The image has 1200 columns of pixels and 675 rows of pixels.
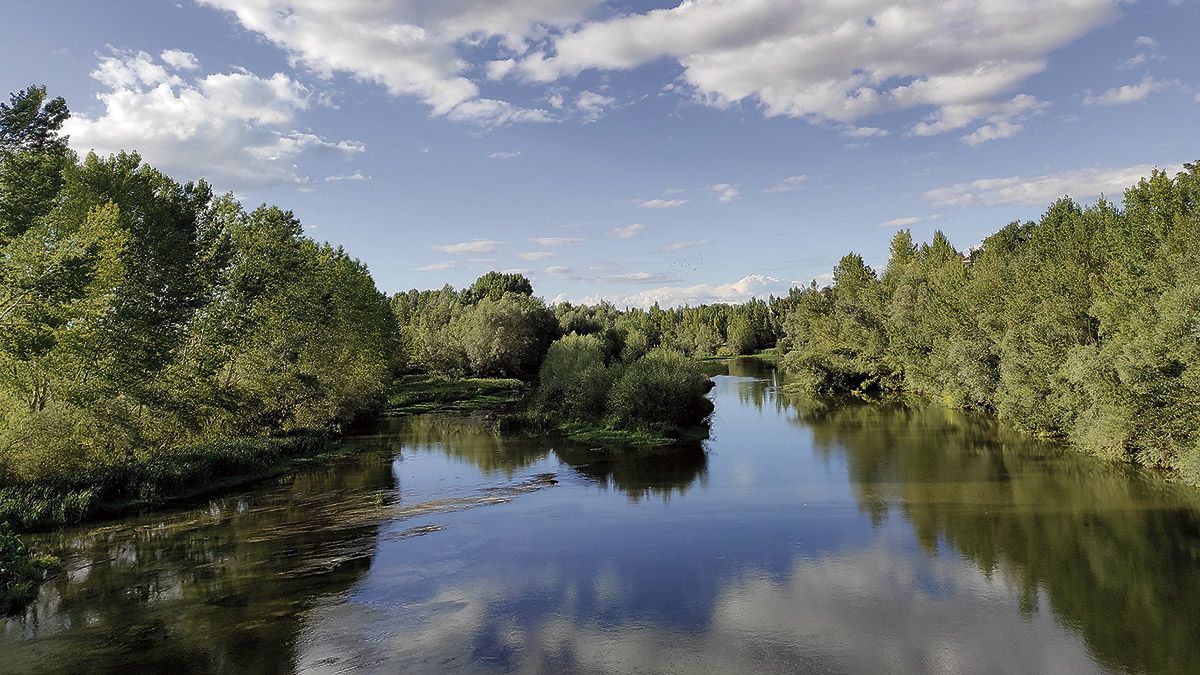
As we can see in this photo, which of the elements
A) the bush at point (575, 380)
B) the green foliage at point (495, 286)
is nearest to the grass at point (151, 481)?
the bush at point (575, 380)

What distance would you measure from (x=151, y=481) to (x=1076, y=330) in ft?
149

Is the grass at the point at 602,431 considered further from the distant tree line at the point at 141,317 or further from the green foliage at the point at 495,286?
the green foliage at the point at 495,286

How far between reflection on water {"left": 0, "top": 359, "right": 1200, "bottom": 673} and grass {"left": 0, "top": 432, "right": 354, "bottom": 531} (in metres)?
1.57

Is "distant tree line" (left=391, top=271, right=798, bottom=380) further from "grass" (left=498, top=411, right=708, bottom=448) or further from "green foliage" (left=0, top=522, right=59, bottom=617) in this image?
"green foliage" (left=0, top=522, right=59, bottom=617)

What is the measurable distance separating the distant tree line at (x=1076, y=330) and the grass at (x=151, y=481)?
37850 mm

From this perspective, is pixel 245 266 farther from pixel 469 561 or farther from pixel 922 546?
pixel 922 546

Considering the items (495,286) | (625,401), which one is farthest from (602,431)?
(495,286)

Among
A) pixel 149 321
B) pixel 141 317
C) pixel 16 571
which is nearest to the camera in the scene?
pixel 16 571

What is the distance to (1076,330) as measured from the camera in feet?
122

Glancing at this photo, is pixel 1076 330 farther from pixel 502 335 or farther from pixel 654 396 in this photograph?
pixel 502 335

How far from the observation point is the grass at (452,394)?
200ft

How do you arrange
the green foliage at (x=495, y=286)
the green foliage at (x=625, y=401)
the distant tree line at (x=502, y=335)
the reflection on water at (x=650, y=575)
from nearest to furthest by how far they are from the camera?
1. the reflection on water at (x=650, y=575)
2. the green foliage at (x=625, y=401)
3. the distant tree line at (x=502, y=335)
4. the green foliage at (x=495, y=286)

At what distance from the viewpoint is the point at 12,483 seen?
75.8ft

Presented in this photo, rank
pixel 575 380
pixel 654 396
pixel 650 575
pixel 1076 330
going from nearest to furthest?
pixel 650 575 → pixel 1076 330 → pixel 654 396 → pixel 575 380
